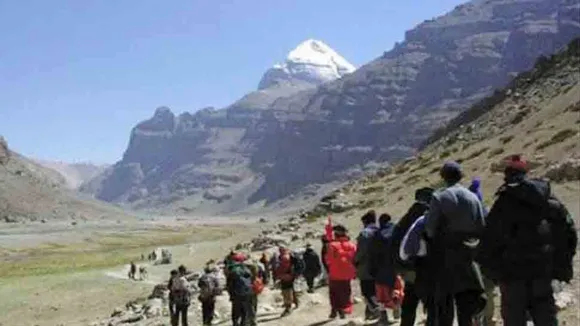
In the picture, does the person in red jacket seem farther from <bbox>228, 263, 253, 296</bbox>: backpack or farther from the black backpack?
the black backpack

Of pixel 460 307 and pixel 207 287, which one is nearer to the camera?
pixel 460 307

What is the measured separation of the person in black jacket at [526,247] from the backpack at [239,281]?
10.4 metres

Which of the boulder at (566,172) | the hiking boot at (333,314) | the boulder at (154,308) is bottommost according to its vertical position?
the boulder at (154,308)

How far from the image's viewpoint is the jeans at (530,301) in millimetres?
8258

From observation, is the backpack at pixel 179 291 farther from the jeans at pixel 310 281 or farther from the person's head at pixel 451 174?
the person's head at pixel 451 174

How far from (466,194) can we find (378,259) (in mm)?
5470

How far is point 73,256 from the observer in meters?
110

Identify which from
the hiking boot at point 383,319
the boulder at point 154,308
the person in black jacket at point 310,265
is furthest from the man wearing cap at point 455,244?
the boulder at point 154,308

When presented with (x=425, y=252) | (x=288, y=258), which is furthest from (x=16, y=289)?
(x=425, y=252)

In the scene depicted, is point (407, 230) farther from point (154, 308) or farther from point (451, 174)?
point (154, 308)

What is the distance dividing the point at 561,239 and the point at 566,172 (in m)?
28.6

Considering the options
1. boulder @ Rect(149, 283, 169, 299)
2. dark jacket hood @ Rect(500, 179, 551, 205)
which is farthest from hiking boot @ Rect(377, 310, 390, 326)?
boulder @ Rect(149, 283, 169, 299)

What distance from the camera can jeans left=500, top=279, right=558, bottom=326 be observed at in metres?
8.26

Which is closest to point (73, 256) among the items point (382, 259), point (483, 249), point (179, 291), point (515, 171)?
point (179, 291)
